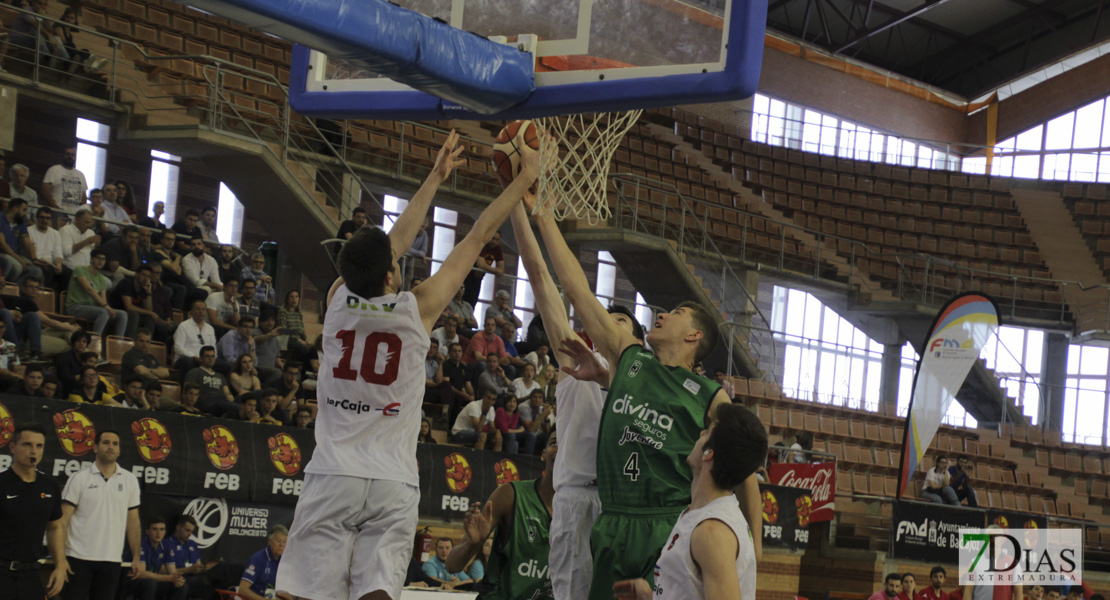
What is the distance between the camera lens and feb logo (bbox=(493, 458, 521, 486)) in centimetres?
1184

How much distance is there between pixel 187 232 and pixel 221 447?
420 cm

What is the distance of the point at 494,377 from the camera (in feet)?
43.1

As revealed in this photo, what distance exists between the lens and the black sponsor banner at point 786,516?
1437 cm

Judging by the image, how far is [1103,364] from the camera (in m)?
27.1

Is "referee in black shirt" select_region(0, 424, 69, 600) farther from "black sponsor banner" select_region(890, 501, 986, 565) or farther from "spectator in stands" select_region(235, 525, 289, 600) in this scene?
"black sponsor banner" select_region(890, 501, 986, 565)

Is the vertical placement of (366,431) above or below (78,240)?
below

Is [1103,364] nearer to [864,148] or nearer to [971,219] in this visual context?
[971,219]

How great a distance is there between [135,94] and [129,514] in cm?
796

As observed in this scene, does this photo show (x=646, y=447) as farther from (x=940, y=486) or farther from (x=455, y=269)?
(x=940, y=486)

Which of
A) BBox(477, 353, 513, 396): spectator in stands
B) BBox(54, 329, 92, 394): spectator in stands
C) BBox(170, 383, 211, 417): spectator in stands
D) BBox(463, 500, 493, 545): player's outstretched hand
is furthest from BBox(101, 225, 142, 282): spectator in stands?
BBox(463, 500, 493, 545): player's outstretched hand

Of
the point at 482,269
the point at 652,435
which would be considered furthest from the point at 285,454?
the point at 652,435

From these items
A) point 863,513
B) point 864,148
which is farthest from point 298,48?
point 864,148

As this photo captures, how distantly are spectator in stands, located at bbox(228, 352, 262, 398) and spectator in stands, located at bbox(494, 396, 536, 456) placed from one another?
267cm

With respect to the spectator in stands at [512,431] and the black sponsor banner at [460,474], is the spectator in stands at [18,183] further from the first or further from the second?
the spectator in stands at [512,431]
